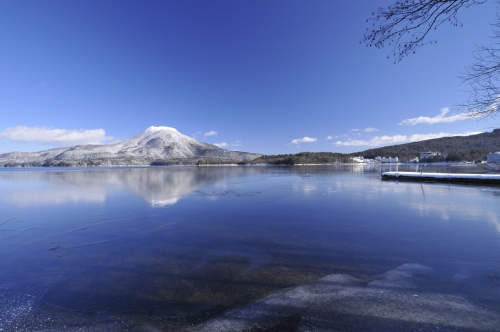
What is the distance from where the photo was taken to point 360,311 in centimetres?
297

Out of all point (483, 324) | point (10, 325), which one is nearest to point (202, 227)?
point (10, 325)

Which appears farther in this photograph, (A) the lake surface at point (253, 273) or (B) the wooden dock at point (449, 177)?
(B) the wooden dock at point (449, 177)

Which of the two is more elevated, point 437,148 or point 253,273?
point 437,148

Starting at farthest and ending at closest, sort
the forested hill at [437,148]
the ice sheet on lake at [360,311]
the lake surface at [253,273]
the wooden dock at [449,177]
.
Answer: the forested hill at [437,148] < the wooden dock at [449,177] < the lake surface at [253,273] < the ice sheet on lake at [360,311]

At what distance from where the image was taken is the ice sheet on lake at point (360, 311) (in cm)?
270

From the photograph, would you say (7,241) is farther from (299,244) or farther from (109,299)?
(299,244)

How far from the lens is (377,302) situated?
316 centimetres

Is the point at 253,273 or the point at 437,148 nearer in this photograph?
the point at 253,273

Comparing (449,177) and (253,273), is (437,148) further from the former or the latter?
(253,273)

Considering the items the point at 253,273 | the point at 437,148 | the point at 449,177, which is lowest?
the point at 253,273

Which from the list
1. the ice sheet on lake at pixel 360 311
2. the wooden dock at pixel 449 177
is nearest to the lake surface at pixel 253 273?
the ice sheet on lake at pixel 360 311

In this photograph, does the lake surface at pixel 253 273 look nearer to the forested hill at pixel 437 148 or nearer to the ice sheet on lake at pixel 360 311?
the ice sheet on lake at pixel 360 311

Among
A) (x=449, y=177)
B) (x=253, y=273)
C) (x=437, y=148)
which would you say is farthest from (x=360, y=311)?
(x=437, y=148)

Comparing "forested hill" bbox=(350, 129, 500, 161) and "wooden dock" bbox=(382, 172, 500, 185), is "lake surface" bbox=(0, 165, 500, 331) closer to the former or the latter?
"wooden dock" bbox=(382, 172, 500, 185)
